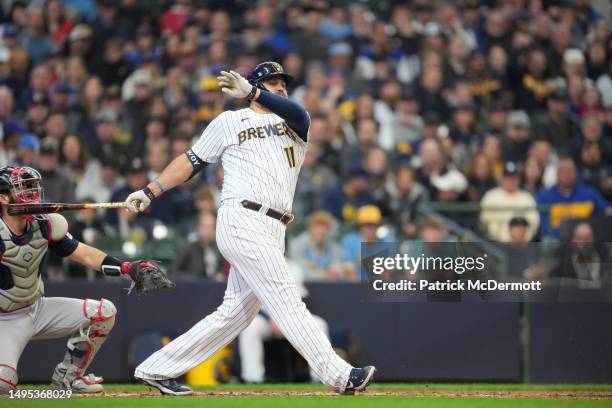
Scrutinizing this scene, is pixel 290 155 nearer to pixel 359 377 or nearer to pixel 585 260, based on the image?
pixel 359 377

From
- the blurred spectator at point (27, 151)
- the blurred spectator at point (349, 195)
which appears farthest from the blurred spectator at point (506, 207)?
the blurred spectator at point (27, 151)

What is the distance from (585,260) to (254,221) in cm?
395

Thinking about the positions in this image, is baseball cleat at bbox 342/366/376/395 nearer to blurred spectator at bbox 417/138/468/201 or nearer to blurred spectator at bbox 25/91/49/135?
blurred spectator at bbox 417/138/468/201

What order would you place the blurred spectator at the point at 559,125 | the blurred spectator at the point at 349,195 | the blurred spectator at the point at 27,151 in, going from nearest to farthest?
the blurred spectator at the point at 349,195, the blurred spectator at the point at 27,151, the blurred spectator at the point at 559,125

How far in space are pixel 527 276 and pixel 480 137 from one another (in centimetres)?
372

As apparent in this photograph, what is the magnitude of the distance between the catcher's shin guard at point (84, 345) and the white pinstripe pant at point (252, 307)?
46 cm

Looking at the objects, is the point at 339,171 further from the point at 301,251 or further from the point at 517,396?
the point at 517,396

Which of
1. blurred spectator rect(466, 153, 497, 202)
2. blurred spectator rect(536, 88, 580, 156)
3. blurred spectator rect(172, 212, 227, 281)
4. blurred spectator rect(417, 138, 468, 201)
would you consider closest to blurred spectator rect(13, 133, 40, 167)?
blurred spectator rect(172, 212, 227, 281)

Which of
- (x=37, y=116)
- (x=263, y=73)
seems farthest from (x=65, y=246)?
(x=37, y=116)

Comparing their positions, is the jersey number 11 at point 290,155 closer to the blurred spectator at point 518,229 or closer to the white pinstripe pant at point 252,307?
the white pinstripe pant at point 252,307

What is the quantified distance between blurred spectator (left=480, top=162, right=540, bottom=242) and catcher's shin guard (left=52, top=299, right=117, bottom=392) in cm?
477

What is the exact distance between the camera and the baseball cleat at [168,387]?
26.1 ft

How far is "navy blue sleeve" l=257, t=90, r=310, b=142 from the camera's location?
24.5 feet

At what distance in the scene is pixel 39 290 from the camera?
800 centimetres
